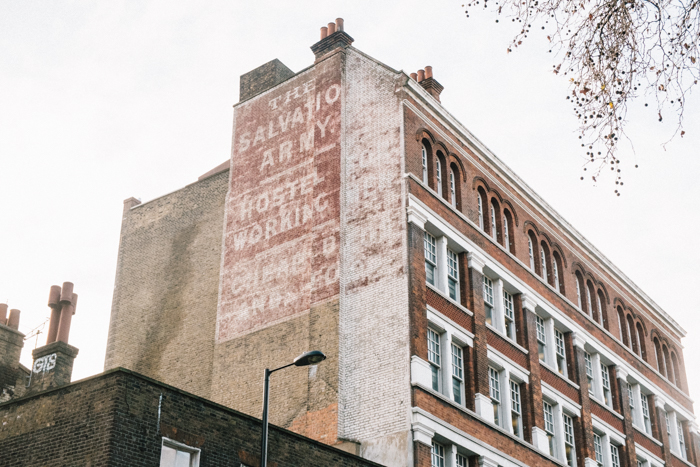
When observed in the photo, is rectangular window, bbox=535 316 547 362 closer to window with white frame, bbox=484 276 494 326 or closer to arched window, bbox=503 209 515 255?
arched window, bbox=503 209 515 255

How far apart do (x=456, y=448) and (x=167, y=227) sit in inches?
640

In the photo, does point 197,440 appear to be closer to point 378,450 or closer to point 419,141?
point 378,450

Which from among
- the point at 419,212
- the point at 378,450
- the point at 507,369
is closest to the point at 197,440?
the point at 378,450

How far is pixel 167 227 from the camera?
126 ft

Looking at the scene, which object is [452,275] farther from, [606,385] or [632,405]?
[632,405]

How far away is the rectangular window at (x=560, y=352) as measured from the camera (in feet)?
120

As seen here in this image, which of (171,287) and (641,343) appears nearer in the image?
(171,287)

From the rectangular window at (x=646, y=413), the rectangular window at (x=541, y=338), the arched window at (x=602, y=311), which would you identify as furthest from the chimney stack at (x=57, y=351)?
the rectangular window at (x=646, y=413)

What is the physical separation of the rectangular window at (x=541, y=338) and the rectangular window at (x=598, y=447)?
4.15 meters

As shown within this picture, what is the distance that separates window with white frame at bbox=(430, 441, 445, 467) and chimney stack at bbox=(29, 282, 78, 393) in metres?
11.7

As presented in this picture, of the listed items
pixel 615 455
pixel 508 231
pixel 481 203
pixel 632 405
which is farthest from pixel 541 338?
pixel 632 405

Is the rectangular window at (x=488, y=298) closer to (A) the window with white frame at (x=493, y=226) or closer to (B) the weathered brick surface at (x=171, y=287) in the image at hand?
(A) the window with white frame at (x=493, y=226)

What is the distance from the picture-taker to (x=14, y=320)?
116 ft

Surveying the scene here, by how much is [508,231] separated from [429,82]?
6.81 m
